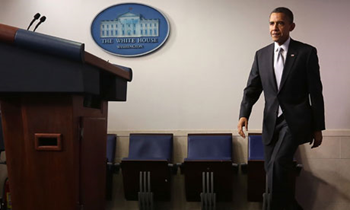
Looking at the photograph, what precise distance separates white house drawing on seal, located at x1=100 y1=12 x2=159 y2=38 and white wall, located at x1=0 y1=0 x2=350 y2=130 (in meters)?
0.21

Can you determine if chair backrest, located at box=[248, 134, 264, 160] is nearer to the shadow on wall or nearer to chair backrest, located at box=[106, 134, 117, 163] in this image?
the shadow on wall

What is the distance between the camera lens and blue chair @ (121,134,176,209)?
470cm

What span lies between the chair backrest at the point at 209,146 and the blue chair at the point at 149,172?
0.82 ft

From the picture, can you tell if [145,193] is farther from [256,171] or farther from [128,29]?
[128,29]

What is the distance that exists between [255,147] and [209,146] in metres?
0.52

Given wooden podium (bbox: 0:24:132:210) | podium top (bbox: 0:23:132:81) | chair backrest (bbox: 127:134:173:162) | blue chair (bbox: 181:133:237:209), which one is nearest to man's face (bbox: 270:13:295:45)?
wooden podium (bbox: 0:24:132:210)

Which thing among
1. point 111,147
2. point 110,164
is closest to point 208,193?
point 110,164

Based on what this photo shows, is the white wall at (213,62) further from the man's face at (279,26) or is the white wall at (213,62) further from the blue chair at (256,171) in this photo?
the man's face at (279,26)

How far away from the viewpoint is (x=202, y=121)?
523cm

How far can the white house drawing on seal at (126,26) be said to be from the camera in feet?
17.6

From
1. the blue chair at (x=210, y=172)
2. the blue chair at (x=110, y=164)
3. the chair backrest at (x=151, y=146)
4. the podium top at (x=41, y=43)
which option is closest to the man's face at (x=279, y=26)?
the podium top at (x=41, y=43)

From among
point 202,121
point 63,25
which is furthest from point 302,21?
point 63,25

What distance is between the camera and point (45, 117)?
183cm

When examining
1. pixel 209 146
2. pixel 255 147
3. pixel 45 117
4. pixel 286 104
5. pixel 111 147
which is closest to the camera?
pixel 45 117
